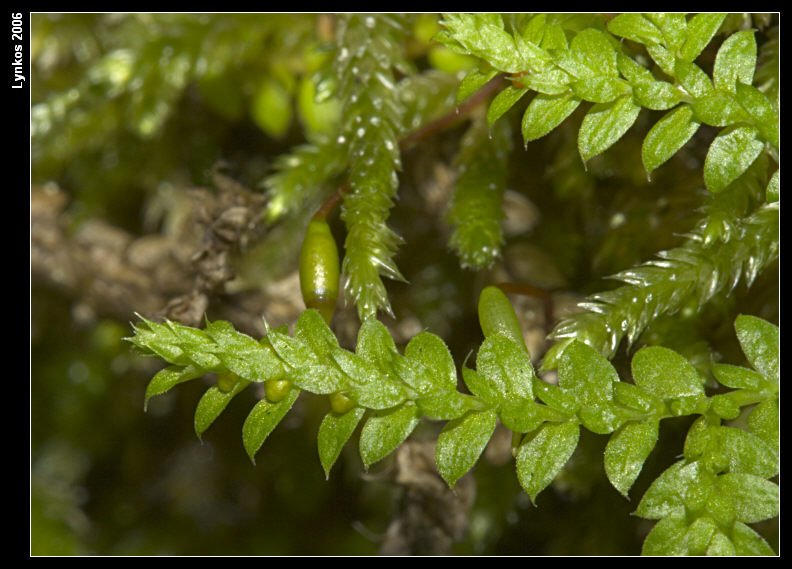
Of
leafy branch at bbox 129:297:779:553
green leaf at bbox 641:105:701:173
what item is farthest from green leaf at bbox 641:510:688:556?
green leaf at bbox 641:105:701:173

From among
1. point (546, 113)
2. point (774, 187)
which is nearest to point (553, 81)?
point (546, 113)

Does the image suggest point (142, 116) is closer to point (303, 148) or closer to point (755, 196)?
point (303, 148)

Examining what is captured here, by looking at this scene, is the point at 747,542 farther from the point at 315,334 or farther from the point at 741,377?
the point at 315,334

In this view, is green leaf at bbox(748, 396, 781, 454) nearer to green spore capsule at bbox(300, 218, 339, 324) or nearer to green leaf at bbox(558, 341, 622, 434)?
green leaf at bbox(558, 341, 622, 434)

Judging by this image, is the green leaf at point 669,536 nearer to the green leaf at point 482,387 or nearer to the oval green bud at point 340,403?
the green leaf at point 482,387

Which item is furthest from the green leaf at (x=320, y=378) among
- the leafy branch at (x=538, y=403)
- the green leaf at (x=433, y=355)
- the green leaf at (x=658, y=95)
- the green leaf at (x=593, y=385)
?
the green leaf at (x=658, y=95)

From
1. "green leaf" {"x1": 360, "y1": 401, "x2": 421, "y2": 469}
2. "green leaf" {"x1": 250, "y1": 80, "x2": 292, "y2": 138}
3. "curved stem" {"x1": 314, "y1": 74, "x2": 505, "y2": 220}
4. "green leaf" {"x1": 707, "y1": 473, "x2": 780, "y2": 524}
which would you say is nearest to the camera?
"green leaf" {"x1": 707, "y1": 473, "x2": 780, "y2": 524}

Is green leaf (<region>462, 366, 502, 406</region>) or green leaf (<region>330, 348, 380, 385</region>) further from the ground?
green leaf (<region>330, 348, 380, 385</region>)
